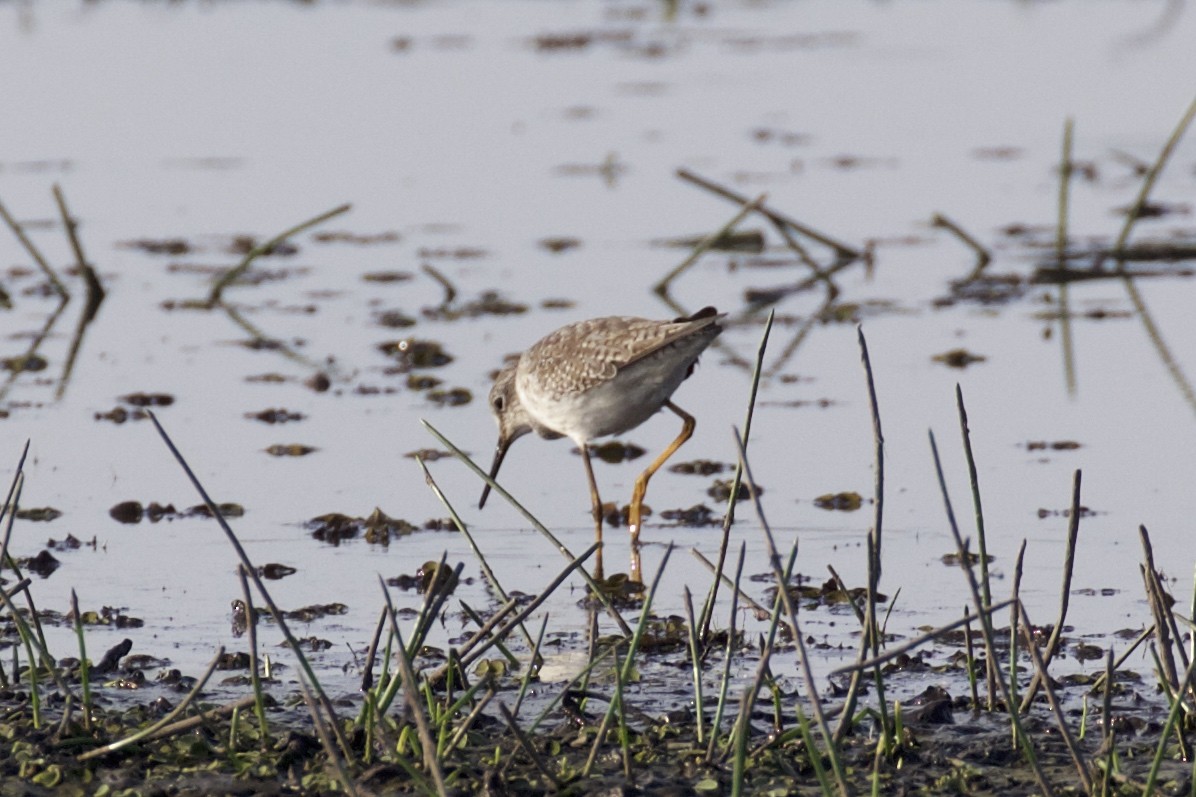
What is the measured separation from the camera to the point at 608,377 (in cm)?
784

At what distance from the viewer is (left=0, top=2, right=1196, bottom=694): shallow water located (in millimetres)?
7520

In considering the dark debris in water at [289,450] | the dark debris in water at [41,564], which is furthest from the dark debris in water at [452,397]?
the dark debris in water at [41,564]

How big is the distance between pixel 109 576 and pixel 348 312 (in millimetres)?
5588

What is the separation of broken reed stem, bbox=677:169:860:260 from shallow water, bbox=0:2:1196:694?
0.61 ft

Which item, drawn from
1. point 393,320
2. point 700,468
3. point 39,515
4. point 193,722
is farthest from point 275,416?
point 193,722

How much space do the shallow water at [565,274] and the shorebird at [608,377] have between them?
318 mm

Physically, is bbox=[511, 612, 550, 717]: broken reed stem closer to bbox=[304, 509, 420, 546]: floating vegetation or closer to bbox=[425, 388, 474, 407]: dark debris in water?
bbox=[304, 509, 420, 546]: floating vegetation

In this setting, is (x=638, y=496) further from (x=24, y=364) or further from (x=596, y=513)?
(x=24, y=364)

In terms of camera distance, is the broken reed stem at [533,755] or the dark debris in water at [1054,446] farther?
the dark debris in water at [1054,446]

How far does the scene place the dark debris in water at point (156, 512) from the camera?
784 cm

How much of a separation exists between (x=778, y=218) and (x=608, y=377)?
15.6 ft

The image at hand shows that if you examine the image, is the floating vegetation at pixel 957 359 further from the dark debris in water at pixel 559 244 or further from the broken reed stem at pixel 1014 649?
the broken reed stem at pixel 1014 649

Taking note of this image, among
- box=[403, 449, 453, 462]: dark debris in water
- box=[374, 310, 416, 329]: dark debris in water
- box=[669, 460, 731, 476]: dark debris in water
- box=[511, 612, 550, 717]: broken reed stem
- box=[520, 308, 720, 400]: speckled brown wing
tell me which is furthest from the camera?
box=[374, 310, 416, 329]: dark debris in water

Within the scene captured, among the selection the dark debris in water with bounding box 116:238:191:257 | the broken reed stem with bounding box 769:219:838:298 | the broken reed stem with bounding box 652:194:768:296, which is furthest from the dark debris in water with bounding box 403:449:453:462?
the dark debris in water with bounding box 116:238:191:257
